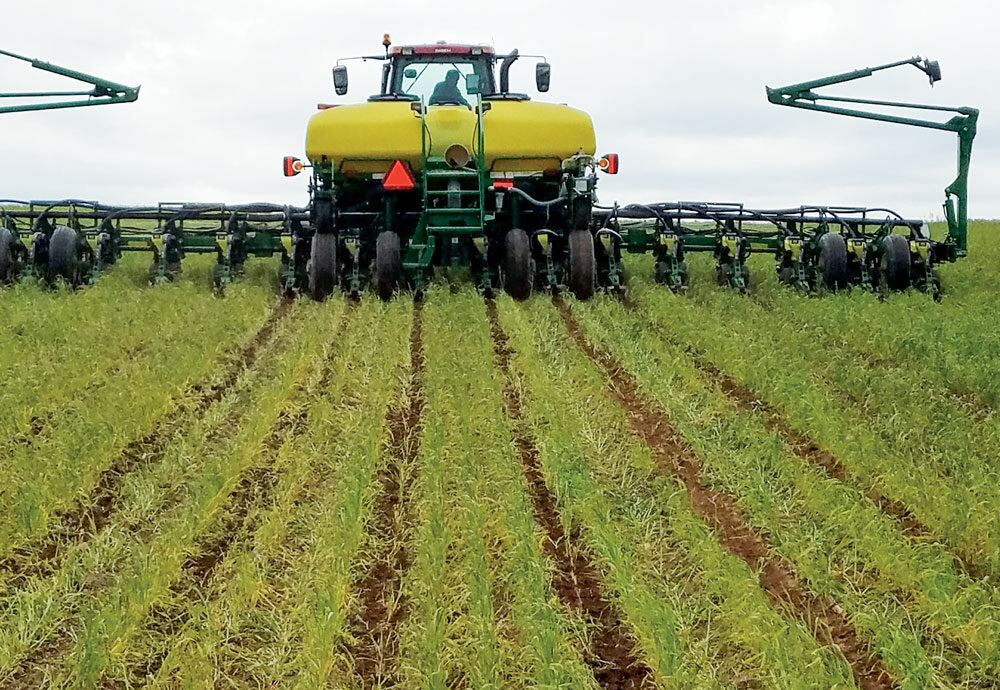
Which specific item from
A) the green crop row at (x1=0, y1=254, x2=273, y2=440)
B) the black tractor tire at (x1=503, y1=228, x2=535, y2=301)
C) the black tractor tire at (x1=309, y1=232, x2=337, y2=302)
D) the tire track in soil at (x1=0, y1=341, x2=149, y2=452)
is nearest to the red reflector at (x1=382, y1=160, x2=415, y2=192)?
the black tractor tire at (x1=309, y1=232, x2=337, y2=302)

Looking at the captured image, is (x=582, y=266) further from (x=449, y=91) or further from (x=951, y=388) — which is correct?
(x=951, y=388)

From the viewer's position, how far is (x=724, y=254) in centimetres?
1226

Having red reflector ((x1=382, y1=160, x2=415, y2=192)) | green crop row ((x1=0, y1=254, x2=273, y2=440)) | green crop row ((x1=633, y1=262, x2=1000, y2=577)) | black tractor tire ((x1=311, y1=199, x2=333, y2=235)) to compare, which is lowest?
green crop row ((x1=633, y1=262, x2=1000, y2=577))

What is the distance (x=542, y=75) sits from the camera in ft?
37.8

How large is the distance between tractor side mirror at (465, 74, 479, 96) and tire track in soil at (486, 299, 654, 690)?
7154mm

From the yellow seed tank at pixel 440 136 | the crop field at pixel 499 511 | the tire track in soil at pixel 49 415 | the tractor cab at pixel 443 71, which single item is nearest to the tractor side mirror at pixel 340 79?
the tractor cab at pixel 443 71

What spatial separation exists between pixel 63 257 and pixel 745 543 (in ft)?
30.6

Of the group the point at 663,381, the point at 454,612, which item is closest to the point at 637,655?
the point at 454,612

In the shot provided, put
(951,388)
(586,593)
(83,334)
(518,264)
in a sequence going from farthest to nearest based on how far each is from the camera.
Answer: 1. (518,264)
2. (83,334)
3. (951,388)
4. (586,593)

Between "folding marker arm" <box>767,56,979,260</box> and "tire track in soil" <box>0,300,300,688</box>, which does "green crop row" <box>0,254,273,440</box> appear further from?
"folding marker arm" <box>767,56,979,260</box>

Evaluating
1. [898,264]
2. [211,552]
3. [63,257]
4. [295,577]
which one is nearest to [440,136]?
[63,257]

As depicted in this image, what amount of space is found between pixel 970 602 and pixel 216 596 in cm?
257

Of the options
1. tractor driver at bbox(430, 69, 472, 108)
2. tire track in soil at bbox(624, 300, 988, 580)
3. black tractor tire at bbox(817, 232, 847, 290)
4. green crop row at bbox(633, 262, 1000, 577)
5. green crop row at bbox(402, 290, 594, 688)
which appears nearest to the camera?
green crop row at bbox(402, 290, 594, 688)

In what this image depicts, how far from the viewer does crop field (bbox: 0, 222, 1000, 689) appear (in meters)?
3.30
